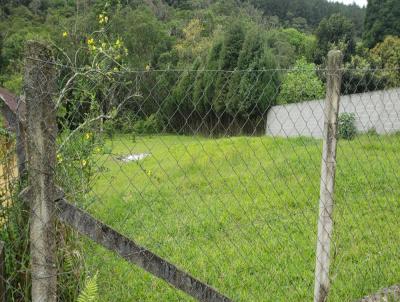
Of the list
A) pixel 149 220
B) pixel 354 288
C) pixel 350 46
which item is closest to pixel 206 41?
pixel 350 46

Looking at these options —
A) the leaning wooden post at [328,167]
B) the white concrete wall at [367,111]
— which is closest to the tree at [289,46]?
the white concrete wall at [367,111]

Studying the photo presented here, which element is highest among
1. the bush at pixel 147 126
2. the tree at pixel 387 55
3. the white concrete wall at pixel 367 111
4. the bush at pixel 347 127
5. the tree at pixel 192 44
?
the tree at pixel 387 55

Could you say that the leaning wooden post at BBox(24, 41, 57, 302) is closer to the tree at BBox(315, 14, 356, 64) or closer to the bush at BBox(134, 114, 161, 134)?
the bush at BBox(134, 114, 161, 134)

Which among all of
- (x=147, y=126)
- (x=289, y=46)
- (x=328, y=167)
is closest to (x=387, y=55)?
(x=289, y=46)

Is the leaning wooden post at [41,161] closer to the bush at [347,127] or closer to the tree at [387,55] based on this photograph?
the bush at [347,127]

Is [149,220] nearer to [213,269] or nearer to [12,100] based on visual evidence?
[213,269]

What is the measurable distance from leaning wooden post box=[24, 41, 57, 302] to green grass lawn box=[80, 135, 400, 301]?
551mm

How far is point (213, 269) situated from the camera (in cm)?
394

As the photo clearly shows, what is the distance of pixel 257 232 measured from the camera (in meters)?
4.67

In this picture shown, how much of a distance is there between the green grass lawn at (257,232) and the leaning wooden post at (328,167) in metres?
0.53

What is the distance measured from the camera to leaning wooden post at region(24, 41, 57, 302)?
175 centimetres

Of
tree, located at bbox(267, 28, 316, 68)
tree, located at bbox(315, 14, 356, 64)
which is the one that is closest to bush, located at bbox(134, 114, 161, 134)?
tree, located at bbox(267, 28, 316, 68)

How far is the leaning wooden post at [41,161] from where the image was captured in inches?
68.9

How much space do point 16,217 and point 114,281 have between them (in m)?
1.62
